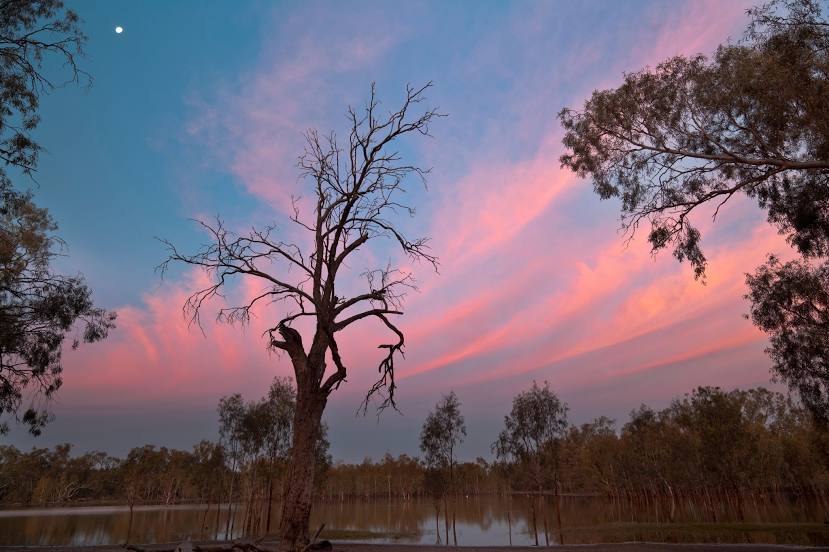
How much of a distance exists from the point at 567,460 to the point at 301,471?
12288 centimetres

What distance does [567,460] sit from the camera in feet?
383

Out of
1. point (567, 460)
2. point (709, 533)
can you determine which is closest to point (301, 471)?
point (709, 533)

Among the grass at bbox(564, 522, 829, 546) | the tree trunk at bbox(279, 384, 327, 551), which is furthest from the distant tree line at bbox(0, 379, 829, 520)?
the tree trunk at bbox(279, 384, 327, 551)

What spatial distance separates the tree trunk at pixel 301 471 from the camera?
10.3 metres

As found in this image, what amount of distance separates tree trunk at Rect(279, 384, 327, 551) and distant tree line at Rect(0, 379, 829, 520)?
86.0 feet

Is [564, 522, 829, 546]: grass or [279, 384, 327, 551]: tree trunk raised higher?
[279, 384, 327, 551]: tree trunk

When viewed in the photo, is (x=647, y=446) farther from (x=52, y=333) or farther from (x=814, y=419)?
(x=52, y=333)

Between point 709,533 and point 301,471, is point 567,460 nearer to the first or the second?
point 709,533

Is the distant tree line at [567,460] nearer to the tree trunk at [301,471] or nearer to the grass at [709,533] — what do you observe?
the grass at [709,533]

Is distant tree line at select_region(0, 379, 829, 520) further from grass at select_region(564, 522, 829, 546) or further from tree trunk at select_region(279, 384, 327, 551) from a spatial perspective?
tree trunk at select_region(279, 384, 327, 551)

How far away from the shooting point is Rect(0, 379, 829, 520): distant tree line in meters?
42.3

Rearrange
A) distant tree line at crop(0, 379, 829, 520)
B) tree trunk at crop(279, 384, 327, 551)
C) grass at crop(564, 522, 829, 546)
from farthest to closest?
distant tree line at crop(0, 379, 829, 520)
grass at crop(564, 522, 829, 546)
tree trunk at crop(279, 384, 327, 551)

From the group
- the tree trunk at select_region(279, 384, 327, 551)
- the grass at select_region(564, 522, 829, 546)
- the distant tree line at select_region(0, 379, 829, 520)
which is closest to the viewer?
the tree trunk at select_region(279, 384, 327, 551)

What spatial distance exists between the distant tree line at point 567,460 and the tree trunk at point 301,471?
1033 inches
